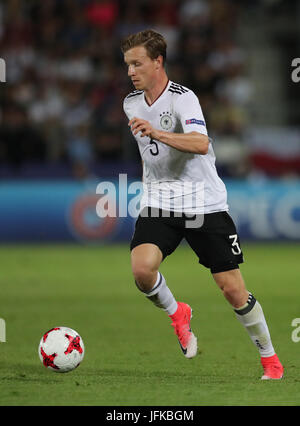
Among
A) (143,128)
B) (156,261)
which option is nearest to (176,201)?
(156,261)

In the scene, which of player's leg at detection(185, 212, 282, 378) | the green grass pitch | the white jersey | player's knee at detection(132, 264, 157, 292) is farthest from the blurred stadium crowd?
player's leg at detection(185, 212, 282, 378)

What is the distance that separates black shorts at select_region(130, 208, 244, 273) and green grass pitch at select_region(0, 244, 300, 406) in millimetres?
764

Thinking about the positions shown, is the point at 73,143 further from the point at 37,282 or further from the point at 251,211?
the point at 37,282

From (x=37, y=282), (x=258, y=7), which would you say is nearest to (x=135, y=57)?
(x=37, y=282)

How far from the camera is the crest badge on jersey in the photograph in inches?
236

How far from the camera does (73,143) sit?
52.5 ft

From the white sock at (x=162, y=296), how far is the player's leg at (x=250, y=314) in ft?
1.68

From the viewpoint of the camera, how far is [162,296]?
625 cm

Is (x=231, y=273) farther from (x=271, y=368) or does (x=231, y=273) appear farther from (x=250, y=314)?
(x=271, y=368)

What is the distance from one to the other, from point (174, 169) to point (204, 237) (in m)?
0.53

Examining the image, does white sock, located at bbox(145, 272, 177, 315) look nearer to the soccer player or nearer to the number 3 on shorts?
the soccer player

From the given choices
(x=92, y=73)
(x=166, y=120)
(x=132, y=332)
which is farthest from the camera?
(x=92, y=73)

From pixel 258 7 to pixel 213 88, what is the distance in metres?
3.97

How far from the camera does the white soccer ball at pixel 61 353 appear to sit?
19.1ft
